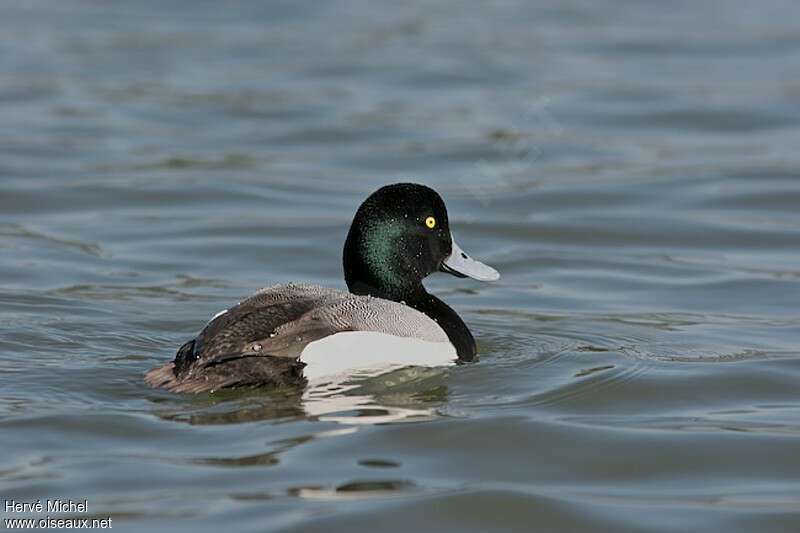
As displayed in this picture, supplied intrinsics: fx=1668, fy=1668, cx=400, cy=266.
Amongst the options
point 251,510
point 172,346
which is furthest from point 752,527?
point 172,346

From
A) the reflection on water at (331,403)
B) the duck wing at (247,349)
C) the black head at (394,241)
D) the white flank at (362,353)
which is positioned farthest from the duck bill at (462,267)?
the duck wing at (247,349)

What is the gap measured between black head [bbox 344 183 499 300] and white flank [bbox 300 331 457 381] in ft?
2.06

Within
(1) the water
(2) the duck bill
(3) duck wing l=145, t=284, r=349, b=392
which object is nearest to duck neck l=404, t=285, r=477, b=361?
(1) the water

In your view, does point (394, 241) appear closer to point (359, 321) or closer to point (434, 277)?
point (359, 321)

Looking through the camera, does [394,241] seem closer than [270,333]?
No

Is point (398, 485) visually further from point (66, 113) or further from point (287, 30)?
point (287, 30)

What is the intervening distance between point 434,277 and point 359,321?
377 centimetres

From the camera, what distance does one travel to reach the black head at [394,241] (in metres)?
8.45

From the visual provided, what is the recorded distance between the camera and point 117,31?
2075 centimetres

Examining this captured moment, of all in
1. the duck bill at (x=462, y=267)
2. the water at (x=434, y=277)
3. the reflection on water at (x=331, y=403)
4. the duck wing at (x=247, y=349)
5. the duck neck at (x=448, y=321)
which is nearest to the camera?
the water at (x=434, y=277)

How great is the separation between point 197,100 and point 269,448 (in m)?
10.9

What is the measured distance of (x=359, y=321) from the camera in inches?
304

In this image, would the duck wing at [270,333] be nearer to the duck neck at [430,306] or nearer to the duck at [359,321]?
the duck at [359,321]

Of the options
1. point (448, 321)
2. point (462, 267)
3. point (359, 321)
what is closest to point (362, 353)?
point (359, 321)
